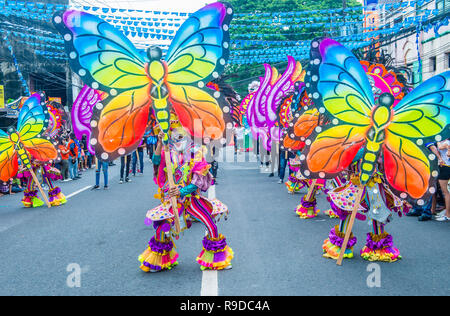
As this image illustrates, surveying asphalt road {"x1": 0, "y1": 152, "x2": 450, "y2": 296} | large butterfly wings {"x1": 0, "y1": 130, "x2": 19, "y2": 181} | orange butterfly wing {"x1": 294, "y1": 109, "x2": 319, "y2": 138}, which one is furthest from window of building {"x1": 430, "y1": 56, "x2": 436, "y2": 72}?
large butterfly wings {"x1": 0, "y1": 130, "x2": 19, "y2": 181}

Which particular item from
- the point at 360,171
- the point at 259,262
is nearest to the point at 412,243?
the point at 360,171

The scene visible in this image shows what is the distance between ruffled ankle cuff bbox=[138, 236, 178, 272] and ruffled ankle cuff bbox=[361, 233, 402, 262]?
2.25 metres

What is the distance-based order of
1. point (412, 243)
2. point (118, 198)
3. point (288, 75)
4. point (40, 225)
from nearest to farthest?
point (412, 243), point (40, 225), point (118, 198), point (288, 75)

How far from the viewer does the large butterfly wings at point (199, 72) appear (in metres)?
4.21

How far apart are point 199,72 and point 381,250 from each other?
113 inches

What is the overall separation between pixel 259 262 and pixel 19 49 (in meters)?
22.2

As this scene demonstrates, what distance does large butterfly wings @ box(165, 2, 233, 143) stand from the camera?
13.8 feet

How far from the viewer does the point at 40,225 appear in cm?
746

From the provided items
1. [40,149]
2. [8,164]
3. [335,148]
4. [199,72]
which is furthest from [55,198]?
[335,148]

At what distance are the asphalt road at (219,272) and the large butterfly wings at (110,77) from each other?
144 cm

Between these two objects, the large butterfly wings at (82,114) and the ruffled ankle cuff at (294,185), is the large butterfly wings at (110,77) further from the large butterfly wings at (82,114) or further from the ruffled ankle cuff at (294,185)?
the ruffled ankle cuff at (294,185)

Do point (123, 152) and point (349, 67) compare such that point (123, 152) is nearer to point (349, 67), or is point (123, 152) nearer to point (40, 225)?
point (349, 67)

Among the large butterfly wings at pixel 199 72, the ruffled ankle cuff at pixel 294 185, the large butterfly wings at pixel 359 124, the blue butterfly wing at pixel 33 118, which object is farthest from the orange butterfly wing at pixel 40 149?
the large butterfly wings at pixel 359 124

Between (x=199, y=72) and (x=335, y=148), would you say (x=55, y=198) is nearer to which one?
(x=199, y=72)
